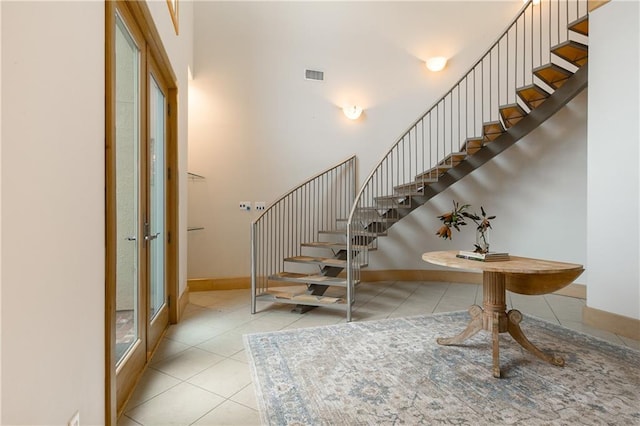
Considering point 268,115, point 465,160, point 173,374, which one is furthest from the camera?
point 268,115

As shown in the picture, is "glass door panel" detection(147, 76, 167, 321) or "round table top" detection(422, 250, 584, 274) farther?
"glass door panel" detection(147, 76, 167, 321)

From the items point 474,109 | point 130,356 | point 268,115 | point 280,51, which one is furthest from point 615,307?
point 280,51

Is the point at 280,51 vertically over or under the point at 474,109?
over

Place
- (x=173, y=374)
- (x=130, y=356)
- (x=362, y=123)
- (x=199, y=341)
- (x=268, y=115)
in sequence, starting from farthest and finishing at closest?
(x=362, y=123) < (x=268, y=115) < (x=199, y=341) < (x=173, y=374) < (x=130, y=356)

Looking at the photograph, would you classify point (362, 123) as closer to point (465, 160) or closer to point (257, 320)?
point (465, 160)

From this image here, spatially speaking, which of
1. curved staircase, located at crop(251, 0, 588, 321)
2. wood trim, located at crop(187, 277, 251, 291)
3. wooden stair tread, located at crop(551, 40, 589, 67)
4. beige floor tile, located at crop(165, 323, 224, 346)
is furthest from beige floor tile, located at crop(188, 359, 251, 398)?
wooden stair tread, located at crop(551, 40, 589, 67)

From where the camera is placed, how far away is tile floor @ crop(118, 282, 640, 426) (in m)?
1.88

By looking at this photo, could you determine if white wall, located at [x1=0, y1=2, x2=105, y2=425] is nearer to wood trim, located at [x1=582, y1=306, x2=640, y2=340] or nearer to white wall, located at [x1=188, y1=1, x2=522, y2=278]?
white wall, located at [x1=188, y1=1, x2=522, y2=278]

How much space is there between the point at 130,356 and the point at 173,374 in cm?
35

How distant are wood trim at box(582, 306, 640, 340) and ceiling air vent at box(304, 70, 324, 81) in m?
4.47

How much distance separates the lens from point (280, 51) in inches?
196

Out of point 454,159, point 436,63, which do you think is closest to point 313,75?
point 436,63

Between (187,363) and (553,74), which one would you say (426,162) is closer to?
(553,74)

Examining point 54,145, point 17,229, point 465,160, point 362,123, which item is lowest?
point 17,229
